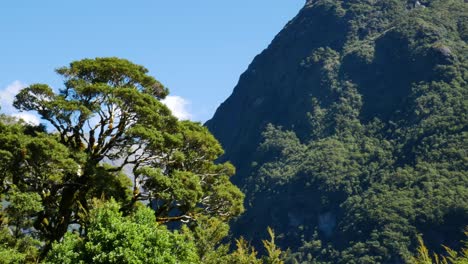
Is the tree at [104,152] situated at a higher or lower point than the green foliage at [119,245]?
higher

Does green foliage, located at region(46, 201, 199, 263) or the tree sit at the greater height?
the tree

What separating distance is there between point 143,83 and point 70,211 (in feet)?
20.2

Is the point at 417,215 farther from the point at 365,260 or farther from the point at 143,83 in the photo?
the point at 143,83

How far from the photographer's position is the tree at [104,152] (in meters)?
20.7

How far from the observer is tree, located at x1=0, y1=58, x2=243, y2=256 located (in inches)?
814

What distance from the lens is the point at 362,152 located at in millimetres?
199875

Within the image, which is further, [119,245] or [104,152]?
[104,152]

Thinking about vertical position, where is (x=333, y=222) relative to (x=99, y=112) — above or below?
above

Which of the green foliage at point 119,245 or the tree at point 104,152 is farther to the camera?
the tree at point 104,152

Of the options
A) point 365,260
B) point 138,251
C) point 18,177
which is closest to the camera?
point 138,251

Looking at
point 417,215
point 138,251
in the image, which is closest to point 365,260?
point 417,215

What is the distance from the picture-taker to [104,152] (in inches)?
893

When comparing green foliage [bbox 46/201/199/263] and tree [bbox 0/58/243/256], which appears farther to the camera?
tree [bbox 0/58/243/256]

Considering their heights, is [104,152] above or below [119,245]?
above
